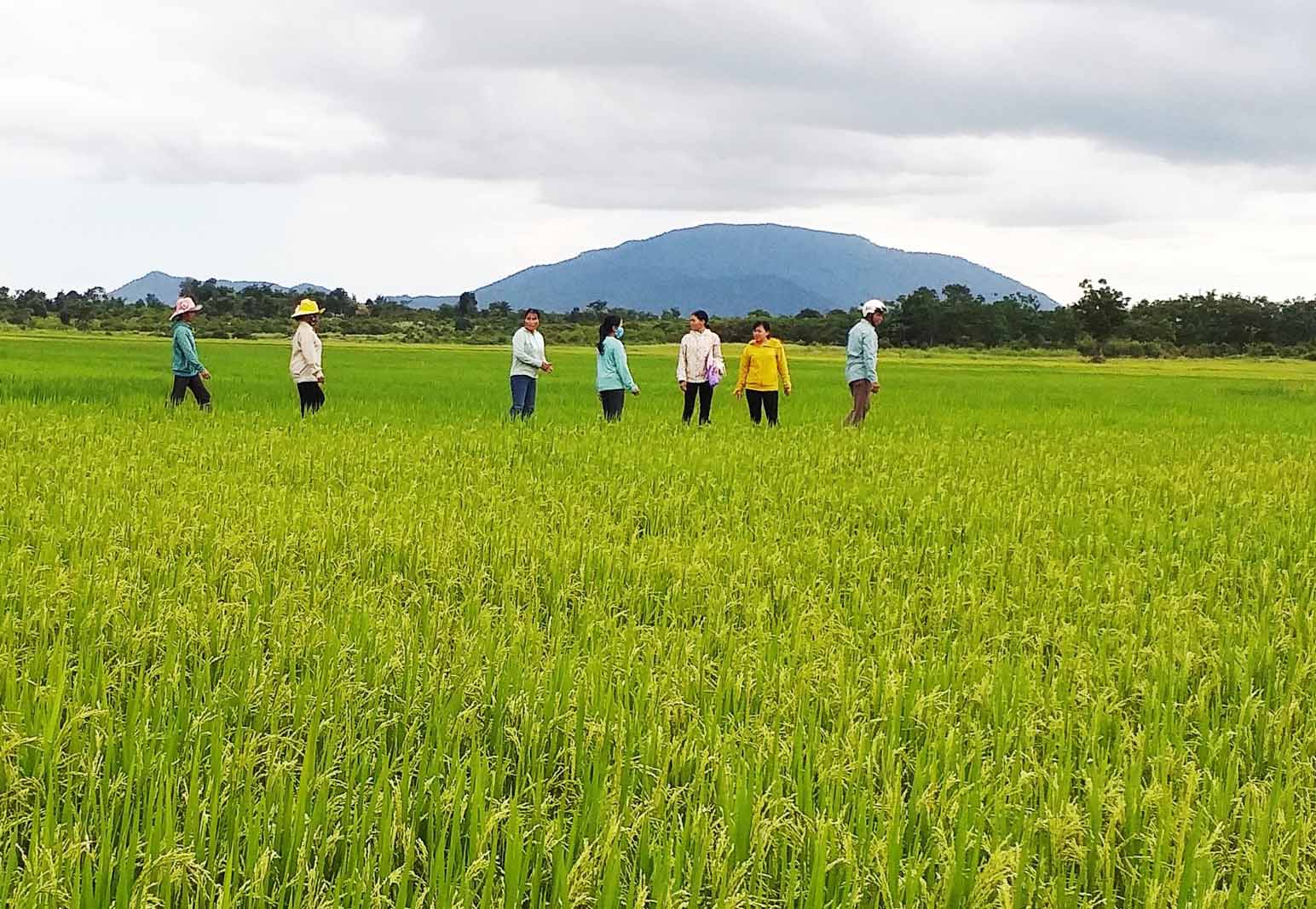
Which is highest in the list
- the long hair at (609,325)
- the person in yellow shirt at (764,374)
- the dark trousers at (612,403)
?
the long hair at (609,325)

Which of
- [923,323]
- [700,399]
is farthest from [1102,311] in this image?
[700,399]

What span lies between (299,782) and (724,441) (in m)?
8.99

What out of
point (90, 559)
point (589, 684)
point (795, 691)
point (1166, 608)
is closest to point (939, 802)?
point (795, 691)

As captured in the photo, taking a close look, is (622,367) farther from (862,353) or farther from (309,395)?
(309,395)

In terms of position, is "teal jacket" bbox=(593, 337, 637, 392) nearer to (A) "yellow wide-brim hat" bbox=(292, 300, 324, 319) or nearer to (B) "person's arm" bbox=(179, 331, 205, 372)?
(A) "yellow wide-brim hat" bbox=(292, 300, 324, 319)

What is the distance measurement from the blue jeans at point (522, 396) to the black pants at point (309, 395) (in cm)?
207

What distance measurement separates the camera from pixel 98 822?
236 centimetres

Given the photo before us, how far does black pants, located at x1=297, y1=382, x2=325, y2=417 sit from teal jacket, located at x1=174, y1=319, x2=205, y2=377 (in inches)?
38.9

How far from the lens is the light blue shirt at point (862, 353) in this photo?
11.9 meters

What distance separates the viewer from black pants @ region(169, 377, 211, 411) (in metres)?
12.3

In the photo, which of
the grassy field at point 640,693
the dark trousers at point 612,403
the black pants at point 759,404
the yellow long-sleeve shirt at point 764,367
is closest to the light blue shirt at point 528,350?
the dark trousers at point 612,403

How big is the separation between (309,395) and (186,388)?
4.74 feet

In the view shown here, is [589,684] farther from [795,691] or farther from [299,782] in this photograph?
[299,782]

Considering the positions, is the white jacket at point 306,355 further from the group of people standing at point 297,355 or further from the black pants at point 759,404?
the black pants at point 759,404
